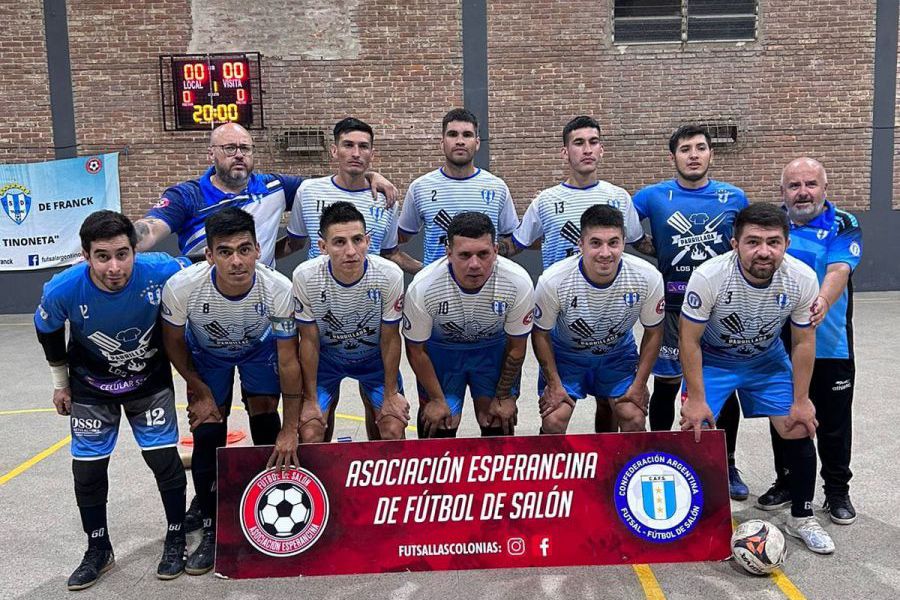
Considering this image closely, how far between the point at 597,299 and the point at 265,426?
2218mm

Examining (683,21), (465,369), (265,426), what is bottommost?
(265,426)

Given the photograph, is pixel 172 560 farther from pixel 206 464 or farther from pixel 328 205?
pixel 328 205

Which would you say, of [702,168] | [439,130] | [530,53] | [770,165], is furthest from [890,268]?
[702,168]

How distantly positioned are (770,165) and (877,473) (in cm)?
953

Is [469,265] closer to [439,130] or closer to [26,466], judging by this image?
[26,466]

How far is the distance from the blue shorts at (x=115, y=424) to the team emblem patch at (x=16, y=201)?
11.2m

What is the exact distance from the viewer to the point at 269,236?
513cm

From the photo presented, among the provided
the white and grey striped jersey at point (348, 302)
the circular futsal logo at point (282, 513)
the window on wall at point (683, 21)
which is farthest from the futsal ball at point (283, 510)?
the window on wall at point (683, 21)

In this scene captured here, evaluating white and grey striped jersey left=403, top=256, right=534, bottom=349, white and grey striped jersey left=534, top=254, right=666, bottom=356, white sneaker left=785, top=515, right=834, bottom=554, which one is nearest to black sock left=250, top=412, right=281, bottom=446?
white and grey striped jersey left=403, top=256, right=534, bottom=349

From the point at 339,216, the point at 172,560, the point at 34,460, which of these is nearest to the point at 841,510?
the point at 339,216

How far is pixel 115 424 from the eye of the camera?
415 cm

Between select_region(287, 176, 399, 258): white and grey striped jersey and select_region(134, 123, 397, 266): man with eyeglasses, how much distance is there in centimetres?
20

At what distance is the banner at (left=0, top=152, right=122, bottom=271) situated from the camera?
13438 millimetres

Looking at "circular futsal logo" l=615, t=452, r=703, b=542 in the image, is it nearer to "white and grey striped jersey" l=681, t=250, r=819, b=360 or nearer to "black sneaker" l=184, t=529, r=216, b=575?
"white and grey striped jersey" l=681, t=250, r=819, b=360
